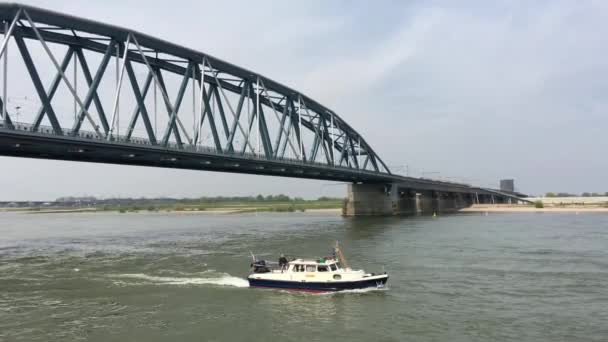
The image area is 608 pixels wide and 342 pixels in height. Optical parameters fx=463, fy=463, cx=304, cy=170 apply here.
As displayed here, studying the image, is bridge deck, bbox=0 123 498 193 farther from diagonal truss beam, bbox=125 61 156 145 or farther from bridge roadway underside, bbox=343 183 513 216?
bridge roadway underside, bbox=343 183 513 216

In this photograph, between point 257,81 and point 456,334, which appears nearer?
point 456,334

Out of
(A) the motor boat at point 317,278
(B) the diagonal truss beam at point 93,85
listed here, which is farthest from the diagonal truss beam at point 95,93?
(A) the motor boat at point 317,278

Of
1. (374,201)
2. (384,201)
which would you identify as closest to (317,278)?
(384,201)

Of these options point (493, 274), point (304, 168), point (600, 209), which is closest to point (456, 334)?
point (493, 274)

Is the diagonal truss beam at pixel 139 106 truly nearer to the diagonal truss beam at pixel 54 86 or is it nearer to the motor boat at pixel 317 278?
the diagonal truss beam at pixel 54 86

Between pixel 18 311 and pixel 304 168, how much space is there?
232ft

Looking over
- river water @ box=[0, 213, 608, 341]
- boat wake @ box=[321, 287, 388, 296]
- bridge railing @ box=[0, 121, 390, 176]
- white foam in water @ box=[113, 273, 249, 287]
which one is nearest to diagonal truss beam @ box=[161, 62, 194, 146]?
bridge railing @ box=[0, 121, 390, 176]

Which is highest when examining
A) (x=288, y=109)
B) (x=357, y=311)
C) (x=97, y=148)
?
(x=288, y=109)

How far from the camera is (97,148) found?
52156 mm

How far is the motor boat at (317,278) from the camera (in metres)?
28.4

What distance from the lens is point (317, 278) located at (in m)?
28.8

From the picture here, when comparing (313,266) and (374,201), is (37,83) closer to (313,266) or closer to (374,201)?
(313,266)

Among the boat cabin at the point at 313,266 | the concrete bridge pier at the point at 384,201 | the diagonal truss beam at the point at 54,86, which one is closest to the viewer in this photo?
the boat cabin at the point at 313,266

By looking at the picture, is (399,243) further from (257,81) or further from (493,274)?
(257,81)
